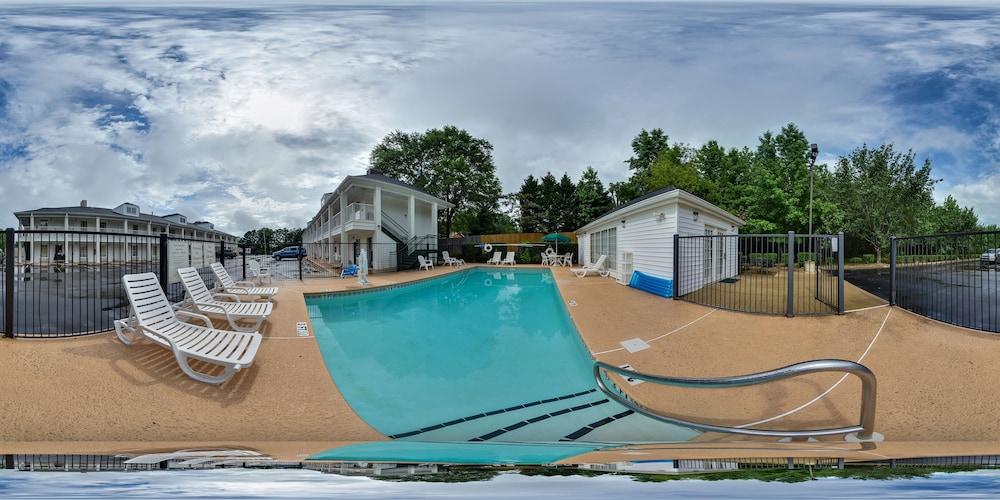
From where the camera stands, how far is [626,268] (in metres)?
7.41

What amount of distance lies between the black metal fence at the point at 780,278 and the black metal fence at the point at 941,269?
45 cm

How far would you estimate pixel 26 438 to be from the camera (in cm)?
146

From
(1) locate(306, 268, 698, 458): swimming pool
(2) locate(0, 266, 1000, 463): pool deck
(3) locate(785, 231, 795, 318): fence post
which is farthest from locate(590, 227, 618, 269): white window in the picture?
(2) locate(0, 266, 1000, 463): pool deck

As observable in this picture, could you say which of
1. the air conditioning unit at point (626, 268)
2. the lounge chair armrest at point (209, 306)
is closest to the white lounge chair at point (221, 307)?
the lounge chair armrest at point (209, 306)

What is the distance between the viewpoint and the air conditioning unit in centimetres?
727

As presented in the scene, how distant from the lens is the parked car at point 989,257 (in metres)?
3.18

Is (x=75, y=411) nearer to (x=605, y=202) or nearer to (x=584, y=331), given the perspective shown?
(x=584, y=331)

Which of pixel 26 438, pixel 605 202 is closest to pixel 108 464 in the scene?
pixel 26 438

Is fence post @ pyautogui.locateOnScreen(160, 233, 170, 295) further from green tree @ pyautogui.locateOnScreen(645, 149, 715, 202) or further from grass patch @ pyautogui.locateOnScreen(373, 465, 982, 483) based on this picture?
green tree @ pyautogui.locateOnScreen(645, 149, 715, 202)

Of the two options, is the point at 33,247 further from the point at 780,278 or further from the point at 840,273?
the point at 780,278

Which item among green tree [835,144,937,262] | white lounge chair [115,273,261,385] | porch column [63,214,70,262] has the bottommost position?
white lounge chair [115,273,261,385]

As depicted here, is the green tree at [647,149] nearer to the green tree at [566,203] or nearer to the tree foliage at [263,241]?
the green tree at [566,203]

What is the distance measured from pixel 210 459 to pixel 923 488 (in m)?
2.28

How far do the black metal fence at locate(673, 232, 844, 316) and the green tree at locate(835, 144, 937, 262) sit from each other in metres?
1.09
